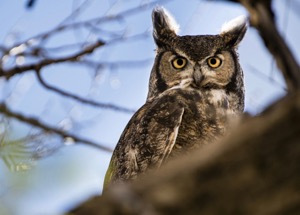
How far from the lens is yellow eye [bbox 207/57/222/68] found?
4.05 metres

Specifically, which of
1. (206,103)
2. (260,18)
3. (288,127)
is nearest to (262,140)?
(288,127)

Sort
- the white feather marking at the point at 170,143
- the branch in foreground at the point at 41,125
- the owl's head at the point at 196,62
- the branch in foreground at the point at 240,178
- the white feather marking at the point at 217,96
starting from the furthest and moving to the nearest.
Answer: the owl's head at the point at 196,62 → the white feather marking at the point at 217,96 → the white feather marking at the point at 170,143 → the branch in foreground at the point at 41,125 → the branch in foreground at the point at 240,178

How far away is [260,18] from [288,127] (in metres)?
0.25

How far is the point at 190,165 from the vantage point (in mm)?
1095

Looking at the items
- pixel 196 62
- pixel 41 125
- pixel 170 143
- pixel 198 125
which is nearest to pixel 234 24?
pixel 196 62

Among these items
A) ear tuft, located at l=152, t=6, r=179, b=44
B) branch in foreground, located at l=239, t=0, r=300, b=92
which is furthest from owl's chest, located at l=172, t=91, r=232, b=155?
branch in foreground, located at l=239, t=0, r=300, b=92

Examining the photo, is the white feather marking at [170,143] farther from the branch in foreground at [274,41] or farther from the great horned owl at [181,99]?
the branch in foreground at [274,41]

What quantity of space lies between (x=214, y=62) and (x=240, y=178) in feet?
9.91

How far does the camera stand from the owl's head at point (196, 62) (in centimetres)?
401

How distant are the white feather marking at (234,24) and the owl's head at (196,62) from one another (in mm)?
13

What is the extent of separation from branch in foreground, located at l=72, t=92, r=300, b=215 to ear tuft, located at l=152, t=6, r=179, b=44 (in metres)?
3.21

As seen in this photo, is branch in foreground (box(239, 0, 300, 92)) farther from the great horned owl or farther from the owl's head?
the owl's head

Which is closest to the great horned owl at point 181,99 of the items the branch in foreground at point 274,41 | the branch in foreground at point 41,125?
the branch in foreground at point 41,125

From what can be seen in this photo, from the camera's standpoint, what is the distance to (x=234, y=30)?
4352 mm
